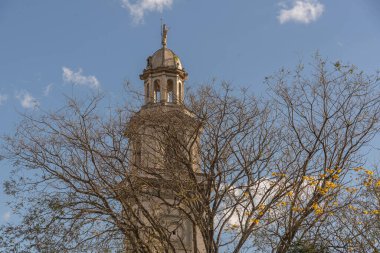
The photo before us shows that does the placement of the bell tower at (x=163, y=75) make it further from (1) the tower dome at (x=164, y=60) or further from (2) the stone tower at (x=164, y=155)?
(2) the stone tower at (x=164, y=155)

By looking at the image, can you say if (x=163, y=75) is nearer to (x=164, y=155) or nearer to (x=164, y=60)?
(x=164, y=60)

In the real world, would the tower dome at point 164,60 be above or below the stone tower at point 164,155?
above

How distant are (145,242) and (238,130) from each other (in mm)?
4120

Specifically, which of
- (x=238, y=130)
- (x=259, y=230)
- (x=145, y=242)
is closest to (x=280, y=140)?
(x=238, y=130)

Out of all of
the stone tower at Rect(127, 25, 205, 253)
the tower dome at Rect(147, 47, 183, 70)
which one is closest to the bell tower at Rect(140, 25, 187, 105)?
the tower dome at Rect(147, 47, 183, 70)

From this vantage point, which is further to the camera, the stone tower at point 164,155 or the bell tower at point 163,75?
the bell tower at point 163,75

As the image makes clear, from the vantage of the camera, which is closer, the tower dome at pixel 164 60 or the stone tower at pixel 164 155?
the stone tower at pixel 164 155

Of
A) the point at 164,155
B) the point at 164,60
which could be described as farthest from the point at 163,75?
the point at 164,155

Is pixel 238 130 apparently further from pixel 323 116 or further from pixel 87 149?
pixel 87 149

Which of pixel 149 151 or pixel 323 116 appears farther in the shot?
pixel 149 151

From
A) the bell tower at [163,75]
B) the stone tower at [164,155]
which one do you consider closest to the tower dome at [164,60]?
the bell tower at [163,75]

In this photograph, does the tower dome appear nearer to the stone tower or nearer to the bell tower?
the bell tower

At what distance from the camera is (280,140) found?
18125mm

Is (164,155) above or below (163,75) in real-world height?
below
